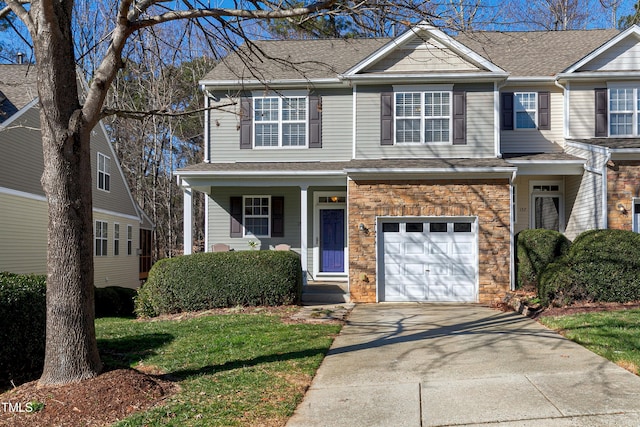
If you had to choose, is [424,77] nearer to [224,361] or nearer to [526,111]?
[526,111]

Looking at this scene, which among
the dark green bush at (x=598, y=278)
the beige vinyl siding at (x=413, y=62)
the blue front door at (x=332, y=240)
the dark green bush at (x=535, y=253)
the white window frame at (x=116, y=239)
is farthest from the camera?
the white window frame at (x=116, y=239)

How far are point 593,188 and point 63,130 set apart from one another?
1299 centimetres

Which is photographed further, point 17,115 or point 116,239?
point 116,239

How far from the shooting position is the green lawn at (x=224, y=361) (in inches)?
214

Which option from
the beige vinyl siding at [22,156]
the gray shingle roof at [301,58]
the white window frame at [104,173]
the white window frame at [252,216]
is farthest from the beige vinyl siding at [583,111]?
the white window frame at [104,173]

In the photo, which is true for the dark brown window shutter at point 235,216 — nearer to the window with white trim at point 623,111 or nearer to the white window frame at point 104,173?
the white window frame at point 104,173

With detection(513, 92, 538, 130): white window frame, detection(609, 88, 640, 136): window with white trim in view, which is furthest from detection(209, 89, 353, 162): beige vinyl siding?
detection(609, 88, 640, 136): window with white trim

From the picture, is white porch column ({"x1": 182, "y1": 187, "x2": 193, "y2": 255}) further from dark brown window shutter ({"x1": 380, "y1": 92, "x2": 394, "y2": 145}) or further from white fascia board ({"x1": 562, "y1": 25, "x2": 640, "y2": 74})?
white fascia board ({"x1": 562, "y1": 25, "x2": 640, "y2": 74})

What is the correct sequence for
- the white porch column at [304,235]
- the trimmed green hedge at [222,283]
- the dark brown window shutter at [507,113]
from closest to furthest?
the trimmed green hedge at [222,283] → the white porch column at [304,235] → the dark brown window shutter at [507,113]

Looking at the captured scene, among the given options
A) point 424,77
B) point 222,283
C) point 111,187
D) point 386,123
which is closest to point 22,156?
point 111,187

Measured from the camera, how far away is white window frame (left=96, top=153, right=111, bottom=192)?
21.4m

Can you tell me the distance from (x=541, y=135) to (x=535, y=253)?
450 centimetres

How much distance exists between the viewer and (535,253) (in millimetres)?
13680

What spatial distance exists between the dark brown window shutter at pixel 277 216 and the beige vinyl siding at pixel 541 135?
21.9 ft
